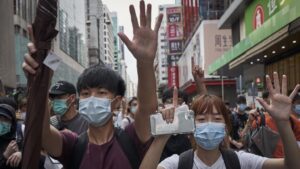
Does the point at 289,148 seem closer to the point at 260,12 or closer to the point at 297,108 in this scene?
the point at 297,108

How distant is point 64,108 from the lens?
16.8ft

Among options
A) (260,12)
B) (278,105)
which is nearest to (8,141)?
(278,105)

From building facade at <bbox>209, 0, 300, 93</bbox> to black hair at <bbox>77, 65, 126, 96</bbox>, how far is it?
29.4ft

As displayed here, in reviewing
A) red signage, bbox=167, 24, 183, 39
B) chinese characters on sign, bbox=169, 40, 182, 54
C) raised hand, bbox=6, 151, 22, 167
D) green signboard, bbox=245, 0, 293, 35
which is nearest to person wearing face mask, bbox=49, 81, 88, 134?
raised hand, bbox=6, 151, 22, 167

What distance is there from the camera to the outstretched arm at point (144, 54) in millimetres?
2748

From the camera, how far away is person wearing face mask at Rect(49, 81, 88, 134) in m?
5.01

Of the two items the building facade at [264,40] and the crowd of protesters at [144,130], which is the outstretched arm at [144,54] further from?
the building facade at [264,40]

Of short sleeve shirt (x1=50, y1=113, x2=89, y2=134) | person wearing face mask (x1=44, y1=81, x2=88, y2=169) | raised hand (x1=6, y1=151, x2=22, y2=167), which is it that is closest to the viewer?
raised hand (x1=6, y1=151, x2=22, y2=167)

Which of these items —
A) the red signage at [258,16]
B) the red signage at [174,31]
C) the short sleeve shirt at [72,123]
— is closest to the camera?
the short sleeve shirt at [72,123]

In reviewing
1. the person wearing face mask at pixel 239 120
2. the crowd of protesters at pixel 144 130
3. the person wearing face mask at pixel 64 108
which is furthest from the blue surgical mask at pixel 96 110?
the person wearing face mask at pixel 239 120

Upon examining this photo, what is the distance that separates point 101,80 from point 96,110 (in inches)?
8.1

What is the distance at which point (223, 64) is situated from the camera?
77.3 feet

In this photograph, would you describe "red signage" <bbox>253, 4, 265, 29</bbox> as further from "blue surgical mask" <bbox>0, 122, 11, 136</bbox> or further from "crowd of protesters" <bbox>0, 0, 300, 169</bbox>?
"crowd of protesters" <bbox>0, 0, 300, 169</bbox>

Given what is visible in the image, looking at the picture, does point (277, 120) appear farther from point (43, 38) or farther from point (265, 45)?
point (265, 45)
